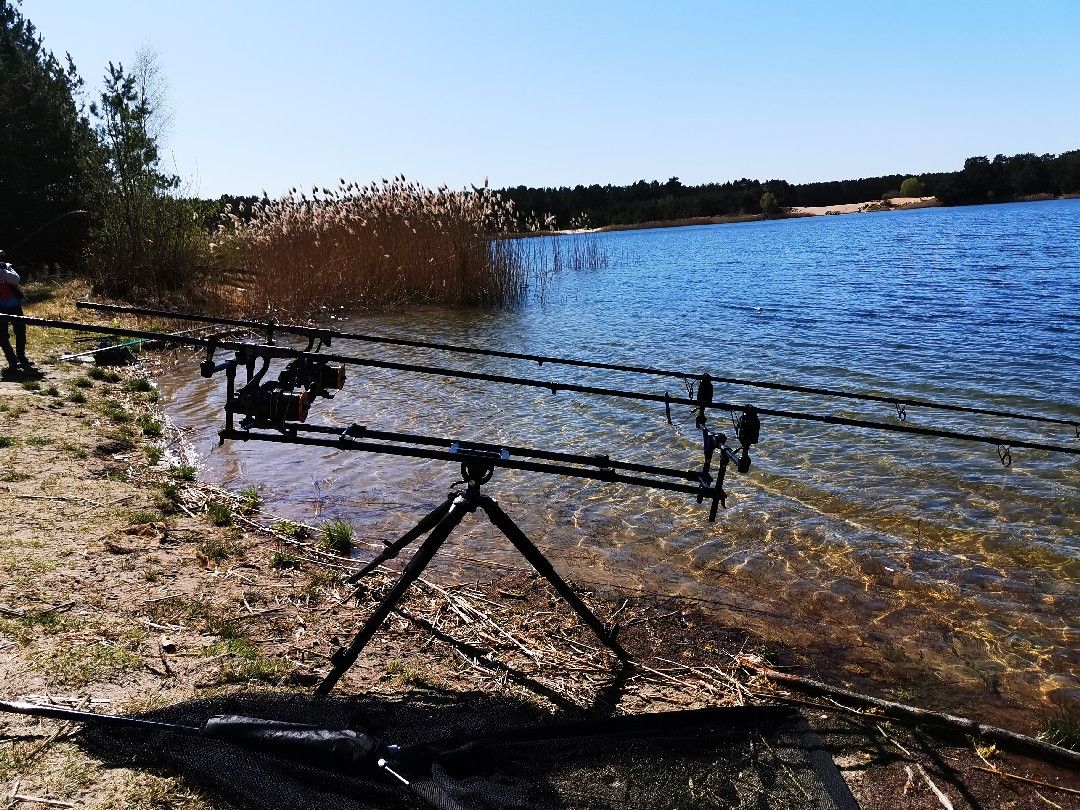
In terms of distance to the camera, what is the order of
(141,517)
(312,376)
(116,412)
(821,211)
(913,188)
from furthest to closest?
(821,211) < (913,188) < (116,412) < (141,517) < (312,376)

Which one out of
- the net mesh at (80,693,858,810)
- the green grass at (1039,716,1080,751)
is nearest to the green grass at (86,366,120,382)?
the net mesh at (80,693,858,810)

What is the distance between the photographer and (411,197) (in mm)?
22047

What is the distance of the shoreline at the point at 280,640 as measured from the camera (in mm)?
3375

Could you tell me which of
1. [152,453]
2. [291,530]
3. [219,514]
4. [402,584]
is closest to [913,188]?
[152,453]

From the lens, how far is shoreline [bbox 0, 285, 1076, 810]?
338 cm

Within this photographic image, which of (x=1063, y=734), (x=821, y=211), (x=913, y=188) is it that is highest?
(x=913, y=188)

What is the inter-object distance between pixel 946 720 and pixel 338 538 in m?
4.03

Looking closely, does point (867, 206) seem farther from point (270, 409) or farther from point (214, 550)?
point (270, 409)

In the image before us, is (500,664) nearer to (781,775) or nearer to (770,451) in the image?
(781,775)

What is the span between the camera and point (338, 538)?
19.1ft

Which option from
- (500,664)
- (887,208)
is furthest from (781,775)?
(887,208)

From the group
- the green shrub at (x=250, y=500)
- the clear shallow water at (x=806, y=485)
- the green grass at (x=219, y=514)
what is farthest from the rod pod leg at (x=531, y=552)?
the green shrub at (x=250, y=500)

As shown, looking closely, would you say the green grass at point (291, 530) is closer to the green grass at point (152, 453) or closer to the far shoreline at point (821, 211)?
the green grass at point (152, 453)

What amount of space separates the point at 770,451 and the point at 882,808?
5.79 m
